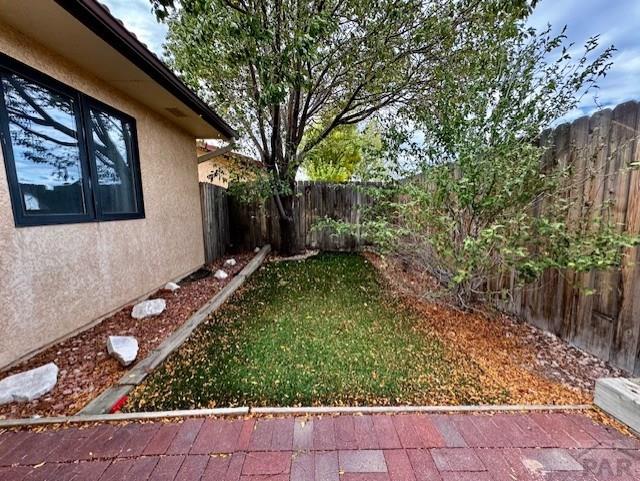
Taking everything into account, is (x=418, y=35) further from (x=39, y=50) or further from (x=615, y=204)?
(x=39, y=50)

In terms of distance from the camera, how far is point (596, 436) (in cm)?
168

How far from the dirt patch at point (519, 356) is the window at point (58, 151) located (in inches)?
151

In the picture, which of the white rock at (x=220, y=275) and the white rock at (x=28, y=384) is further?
the white rock at (x=220, y=275)

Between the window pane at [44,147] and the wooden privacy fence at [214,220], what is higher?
the window pane at [44,147]

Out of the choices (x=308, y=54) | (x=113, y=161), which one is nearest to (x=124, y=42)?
(x=113, y=161)

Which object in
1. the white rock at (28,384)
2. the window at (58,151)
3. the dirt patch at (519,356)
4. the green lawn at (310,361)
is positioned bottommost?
the dirt patch at (519,356)

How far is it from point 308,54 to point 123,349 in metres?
3.45

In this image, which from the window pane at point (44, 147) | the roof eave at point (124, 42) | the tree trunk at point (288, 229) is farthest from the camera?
the tree trunk at point (288, 229)

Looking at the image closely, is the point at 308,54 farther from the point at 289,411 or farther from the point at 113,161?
the point at 289,411

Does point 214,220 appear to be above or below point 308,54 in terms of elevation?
below

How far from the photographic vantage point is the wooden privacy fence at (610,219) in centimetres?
225

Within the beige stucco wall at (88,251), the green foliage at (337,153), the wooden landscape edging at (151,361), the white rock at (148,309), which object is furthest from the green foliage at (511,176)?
the green foliage at (337,153)

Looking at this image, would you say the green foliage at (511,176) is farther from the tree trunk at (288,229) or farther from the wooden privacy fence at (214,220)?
the wooden privacy fence at (214,220)

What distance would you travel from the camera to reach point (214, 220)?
21.4 ft
